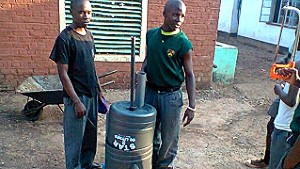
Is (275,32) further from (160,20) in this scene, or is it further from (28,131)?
(28,131)

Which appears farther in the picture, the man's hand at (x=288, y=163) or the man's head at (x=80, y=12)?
the man's head at (x=80, y=12)

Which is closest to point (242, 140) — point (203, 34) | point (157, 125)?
point (157, 125)

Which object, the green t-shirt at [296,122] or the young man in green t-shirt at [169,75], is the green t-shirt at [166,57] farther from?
the green t-shirt at [296,122]

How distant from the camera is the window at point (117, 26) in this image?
6.14 meters

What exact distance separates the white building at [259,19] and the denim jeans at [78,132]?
33.5 ft

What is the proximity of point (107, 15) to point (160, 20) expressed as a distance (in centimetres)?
102

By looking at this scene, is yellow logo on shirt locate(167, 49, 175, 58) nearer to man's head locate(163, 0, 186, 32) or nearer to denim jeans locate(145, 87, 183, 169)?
man's head locate(163, 0, 186, 32)

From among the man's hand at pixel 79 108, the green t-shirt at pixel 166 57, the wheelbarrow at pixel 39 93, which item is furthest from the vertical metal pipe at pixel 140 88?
the wheelbarrow at pixel 39 93

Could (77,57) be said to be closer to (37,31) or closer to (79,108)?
(79,108)

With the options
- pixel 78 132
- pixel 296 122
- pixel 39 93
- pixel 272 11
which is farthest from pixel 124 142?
pixel 272 11

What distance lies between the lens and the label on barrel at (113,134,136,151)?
9.09 feet

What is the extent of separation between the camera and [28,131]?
15.0 ft

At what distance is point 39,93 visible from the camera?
14.5 feet

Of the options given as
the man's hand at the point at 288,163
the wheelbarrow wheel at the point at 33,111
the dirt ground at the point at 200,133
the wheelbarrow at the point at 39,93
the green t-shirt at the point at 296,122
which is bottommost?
the dirt ground at the point at 200,133
